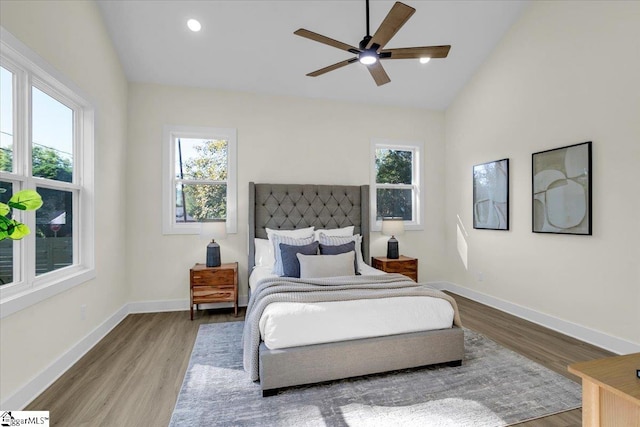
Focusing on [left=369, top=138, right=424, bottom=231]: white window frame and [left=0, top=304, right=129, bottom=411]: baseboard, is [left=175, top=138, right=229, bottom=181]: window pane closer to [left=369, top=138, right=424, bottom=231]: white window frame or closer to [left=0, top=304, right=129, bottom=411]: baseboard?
[left=0, top=304, right=129, bottom=411]: baseboard

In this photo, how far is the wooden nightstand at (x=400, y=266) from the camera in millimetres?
4473

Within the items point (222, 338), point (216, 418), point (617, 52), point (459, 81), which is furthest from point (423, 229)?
point (216, 418)

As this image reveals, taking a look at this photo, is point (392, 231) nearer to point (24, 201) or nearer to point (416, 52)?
point (416, 52)

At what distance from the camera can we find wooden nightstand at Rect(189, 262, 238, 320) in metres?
3.82

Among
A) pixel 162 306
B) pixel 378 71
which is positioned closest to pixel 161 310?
pixel 162 306

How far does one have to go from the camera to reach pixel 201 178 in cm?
440

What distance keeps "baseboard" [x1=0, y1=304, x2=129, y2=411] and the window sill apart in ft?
1.75

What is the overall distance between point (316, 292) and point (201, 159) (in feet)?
9.26

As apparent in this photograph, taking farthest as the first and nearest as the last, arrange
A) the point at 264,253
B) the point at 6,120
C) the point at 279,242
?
the point at 264,253, the point at 279,242, the point at 6,120

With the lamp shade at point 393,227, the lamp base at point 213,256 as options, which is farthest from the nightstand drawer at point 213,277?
the lamp shade at point 393,227

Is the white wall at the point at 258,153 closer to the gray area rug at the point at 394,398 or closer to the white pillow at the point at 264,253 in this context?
the white pillow at the point at 264,253

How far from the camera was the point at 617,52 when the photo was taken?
2932 mm

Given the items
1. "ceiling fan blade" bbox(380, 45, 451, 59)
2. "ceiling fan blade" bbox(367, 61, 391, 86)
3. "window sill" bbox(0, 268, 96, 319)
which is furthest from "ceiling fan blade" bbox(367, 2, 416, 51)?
"window sill" bbox(0, 268, 96, 319)

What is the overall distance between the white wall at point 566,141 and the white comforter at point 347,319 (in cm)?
174
